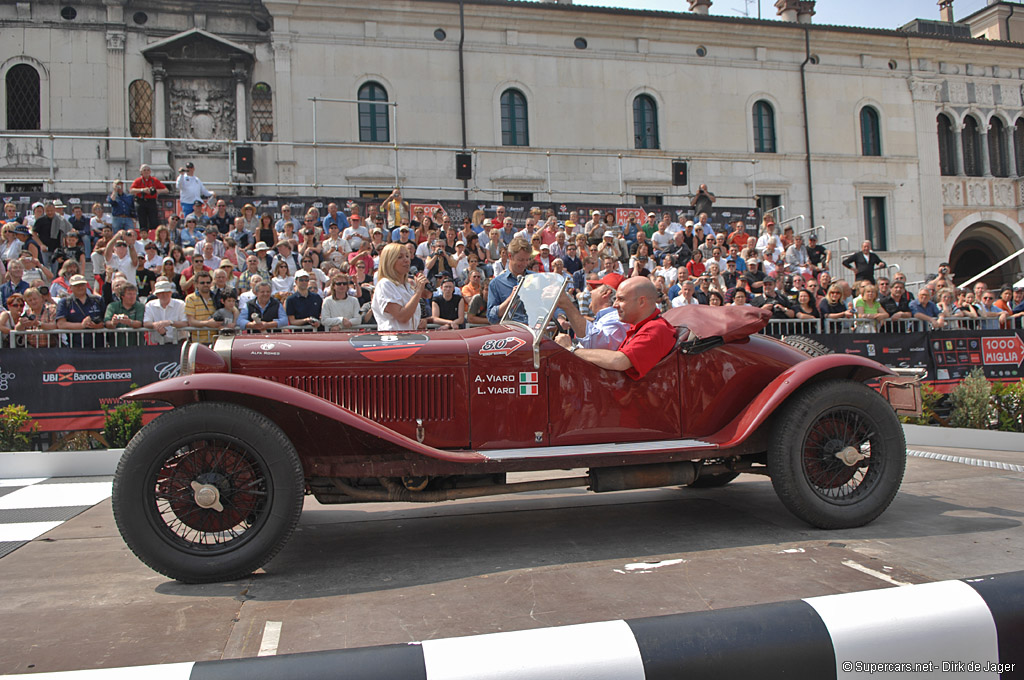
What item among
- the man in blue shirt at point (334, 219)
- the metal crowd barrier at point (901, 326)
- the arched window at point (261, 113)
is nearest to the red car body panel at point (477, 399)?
the metal crowd barrier at point (901, 326)

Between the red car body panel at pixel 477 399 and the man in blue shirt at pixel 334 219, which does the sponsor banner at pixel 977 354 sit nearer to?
the red car body panel at pixel 477 399

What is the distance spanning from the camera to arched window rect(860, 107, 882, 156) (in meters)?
28.2

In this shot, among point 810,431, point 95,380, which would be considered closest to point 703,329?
point 810,431

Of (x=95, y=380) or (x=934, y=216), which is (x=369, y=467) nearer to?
(x=95, y=380)

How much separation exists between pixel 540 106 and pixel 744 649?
24.2m

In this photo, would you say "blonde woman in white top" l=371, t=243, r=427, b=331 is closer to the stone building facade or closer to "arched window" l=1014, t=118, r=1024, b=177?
the stone building facade

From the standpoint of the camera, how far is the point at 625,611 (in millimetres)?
3402

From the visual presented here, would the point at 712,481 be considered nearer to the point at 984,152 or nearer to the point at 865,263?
the point at 865,263

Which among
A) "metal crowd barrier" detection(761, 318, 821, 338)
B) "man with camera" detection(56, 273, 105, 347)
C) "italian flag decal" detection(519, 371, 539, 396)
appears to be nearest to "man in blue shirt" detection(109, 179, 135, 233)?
"man with camera" detection(56, 273, 105, 347)

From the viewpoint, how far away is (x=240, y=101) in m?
22.4

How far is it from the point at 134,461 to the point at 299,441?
0.88 metres

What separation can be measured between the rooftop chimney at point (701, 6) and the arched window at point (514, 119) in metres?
8.64

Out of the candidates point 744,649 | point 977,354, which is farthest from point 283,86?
point 744,649

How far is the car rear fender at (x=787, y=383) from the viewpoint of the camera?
187 inches
